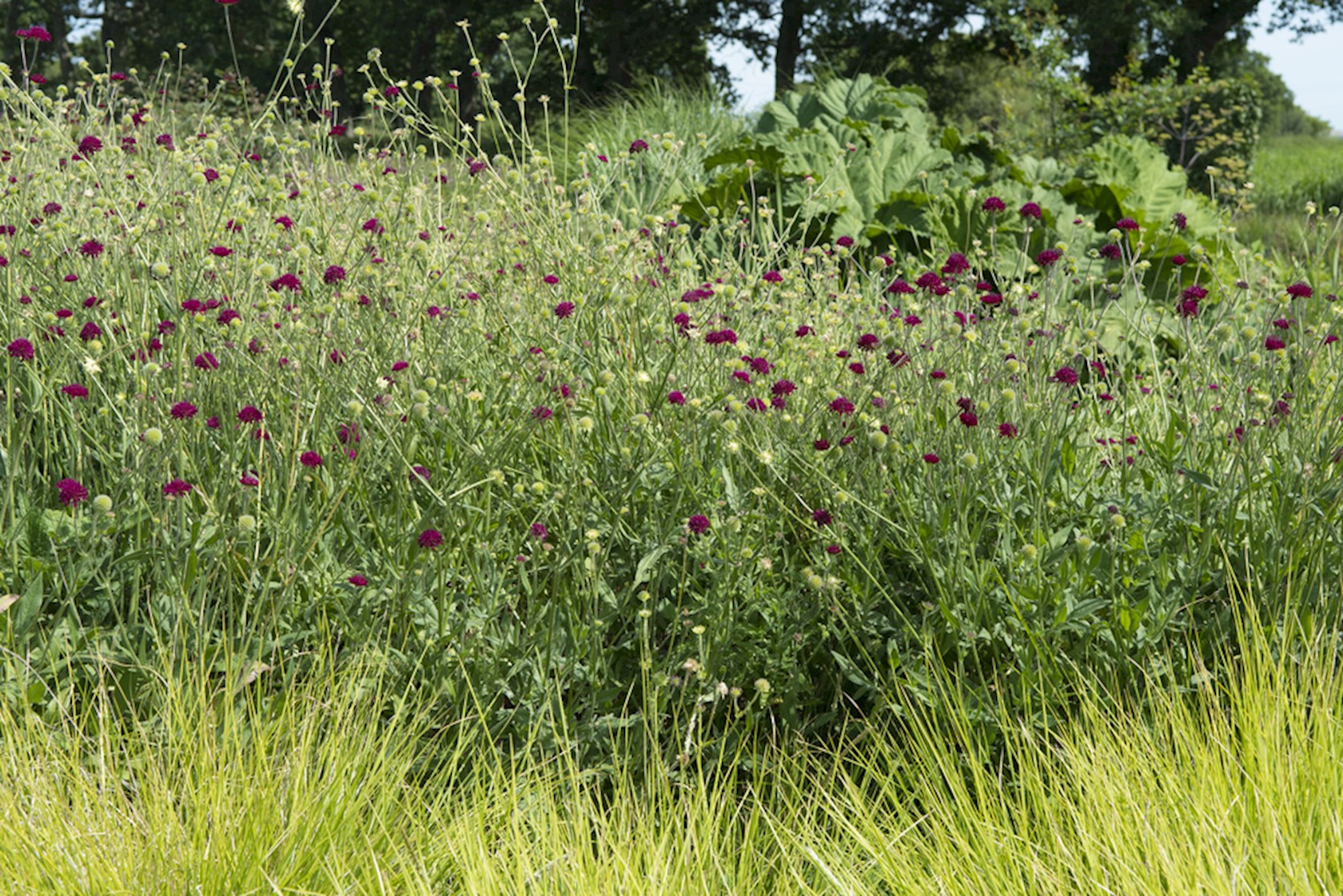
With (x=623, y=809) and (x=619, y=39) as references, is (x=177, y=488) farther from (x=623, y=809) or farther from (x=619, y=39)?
(x=619, y=39)

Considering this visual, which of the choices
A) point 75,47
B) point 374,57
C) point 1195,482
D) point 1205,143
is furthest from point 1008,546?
point 75,47

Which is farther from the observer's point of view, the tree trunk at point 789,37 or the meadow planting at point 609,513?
the tree trunk at point 789,37

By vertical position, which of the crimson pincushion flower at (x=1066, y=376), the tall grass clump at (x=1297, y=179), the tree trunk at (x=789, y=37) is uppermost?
the tree trunk at (x=789, y=37)

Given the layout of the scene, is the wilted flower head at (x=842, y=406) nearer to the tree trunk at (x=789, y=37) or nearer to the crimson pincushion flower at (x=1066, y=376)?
the crimson pincushion flower at (x=1066, y=376)

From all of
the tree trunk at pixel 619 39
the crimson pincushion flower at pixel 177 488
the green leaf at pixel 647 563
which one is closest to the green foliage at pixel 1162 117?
the green leaf at pixel 647 563

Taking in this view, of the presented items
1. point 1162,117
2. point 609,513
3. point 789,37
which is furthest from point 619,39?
point 609,513

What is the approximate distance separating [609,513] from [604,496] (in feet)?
0.25

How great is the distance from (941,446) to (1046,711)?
658 mm

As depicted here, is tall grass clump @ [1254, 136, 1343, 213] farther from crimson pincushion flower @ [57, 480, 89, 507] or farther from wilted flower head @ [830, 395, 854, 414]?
crimson pincushion flower @ [57, 480, 89, 507]

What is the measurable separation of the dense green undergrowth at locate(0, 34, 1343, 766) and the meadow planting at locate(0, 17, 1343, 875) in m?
0.02

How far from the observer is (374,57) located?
338 centimetres

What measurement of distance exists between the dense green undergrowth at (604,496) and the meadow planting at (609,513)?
2 cm

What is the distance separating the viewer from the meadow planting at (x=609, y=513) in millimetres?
2336

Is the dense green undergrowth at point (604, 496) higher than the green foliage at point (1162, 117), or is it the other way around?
the green foliage at point (1162, 117)
